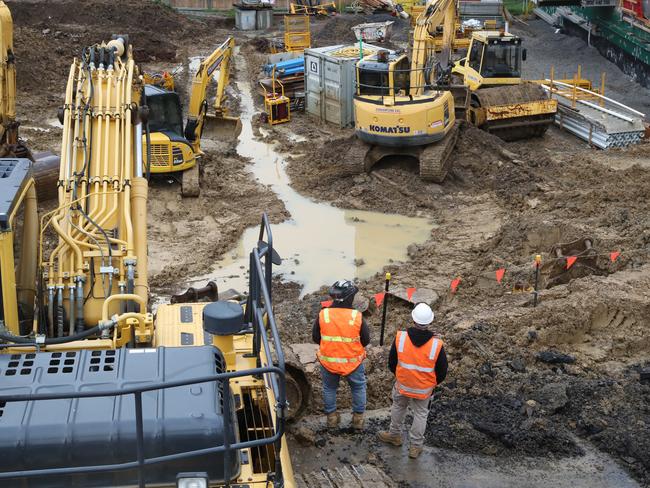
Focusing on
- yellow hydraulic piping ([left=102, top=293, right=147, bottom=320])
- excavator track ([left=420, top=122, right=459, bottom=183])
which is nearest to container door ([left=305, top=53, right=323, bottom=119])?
excavator track ([left=420, top=122, right=459, bottom=183])

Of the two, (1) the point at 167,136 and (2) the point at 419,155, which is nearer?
(1) the point at 167,136

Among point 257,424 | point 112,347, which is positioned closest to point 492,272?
point 257,424

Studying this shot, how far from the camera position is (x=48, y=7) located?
3675 cm

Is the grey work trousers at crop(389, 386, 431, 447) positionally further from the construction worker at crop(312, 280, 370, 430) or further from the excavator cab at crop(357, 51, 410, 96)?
the excavator cab at crop(357, 51, 410, 96)

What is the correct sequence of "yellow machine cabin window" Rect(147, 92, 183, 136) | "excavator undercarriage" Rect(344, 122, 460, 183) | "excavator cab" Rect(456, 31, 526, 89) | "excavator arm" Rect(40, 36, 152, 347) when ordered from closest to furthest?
"excavator arm" Rect(40, 36, 152, 347) → "yellow machine cabin window" Rect(147, 92, 183, 136) → "excavator undercarriage" Rect(344, 122, 460, 183) → "excavator cab" Rect(456, 31, 526, 89)

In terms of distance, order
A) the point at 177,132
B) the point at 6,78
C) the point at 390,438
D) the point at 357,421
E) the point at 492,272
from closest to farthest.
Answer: the point at 390,438 < the point at 357,421 < the point at 6,78 < the point at 492,272 < the point at 177,132

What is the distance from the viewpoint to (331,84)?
22641 mm

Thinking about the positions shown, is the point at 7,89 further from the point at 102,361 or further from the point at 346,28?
the point at 346,28

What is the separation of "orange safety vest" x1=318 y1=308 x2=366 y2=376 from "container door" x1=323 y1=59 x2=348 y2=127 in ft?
50.1

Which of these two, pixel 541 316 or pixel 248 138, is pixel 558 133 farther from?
pixel 541 316

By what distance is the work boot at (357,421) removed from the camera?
815 cm

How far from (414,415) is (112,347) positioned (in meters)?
2.77

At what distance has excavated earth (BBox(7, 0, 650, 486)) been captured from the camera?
802 cm

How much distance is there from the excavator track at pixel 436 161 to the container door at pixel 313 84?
573 centimetres
